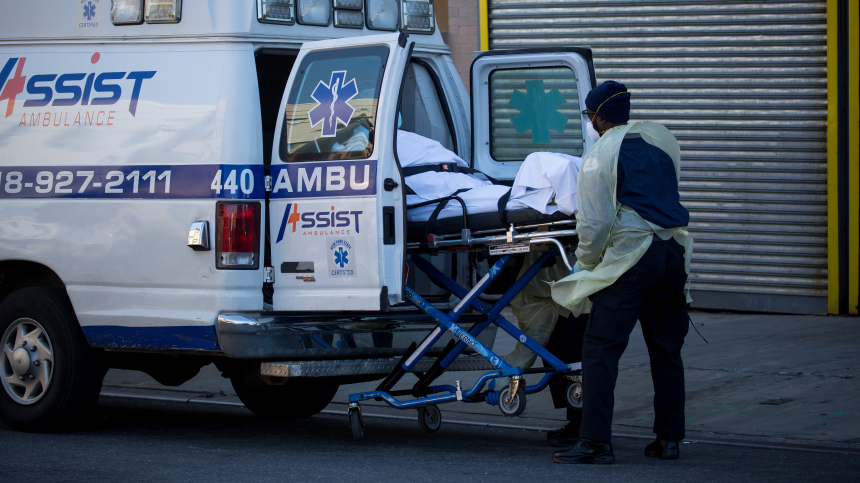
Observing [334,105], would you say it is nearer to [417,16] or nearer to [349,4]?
[349,4]

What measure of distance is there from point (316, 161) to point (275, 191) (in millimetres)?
277

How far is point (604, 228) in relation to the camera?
4.89 meters

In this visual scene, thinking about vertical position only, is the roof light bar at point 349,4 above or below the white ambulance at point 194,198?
above

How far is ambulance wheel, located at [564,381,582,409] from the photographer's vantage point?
545cm

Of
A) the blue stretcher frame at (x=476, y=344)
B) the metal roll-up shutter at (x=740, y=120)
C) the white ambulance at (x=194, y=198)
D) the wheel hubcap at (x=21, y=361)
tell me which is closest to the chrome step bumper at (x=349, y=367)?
the white ambulance at (x=194, y=198)

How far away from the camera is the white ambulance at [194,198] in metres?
5.33

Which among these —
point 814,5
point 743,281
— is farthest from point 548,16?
point 743,281

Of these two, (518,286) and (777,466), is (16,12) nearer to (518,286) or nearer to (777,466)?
(518,286)

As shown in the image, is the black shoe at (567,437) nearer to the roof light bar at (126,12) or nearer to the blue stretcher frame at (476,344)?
the blue stretcher frame at (476,344)

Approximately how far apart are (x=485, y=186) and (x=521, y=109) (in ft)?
4.17

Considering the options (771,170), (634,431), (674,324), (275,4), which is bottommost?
(634,431)

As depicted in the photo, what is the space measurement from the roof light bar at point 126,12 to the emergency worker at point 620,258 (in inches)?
101

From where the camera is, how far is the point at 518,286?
5.50 m

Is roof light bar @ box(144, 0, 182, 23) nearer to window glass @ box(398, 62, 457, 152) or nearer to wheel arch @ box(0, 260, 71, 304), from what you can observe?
wheel arch @ box(0, 260, 71, 304)
